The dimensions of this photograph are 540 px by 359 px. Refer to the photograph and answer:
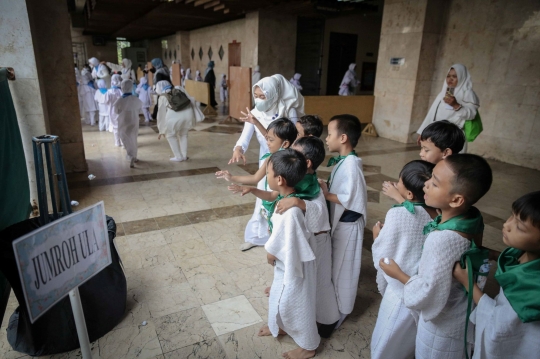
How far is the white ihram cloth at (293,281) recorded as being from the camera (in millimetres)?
1646

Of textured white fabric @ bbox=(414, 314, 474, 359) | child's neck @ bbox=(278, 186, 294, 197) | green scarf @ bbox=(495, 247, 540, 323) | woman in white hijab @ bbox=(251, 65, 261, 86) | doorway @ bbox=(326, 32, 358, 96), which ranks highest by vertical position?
doorway @ bbox=(326, 32, 358, 96)

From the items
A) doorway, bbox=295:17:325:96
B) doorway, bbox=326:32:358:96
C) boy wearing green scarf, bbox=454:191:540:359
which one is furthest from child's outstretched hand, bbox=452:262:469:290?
doorway, bbox=326:32:358:96

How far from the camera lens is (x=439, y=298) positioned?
4.42 ft

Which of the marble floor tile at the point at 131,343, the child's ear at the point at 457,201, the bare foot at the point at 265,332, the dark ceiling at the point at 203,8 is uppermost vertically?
the dark ceiling at the point at 203,8

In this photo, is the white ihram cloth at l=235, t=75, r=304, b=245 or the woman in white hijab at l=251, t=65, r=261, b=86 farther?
the woman in white hijab at l=251, t=65, r=261, b=86

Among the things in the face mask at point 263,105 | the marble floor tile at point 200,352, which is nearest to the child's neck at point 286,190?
the marble floor tile at point 200,352

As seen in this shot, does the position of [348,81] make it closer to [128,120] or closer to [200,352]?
[128,120]

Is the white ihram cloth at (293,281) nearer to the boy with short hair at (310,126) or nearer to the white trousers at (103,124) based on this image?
the boy with short hair at (310,126)

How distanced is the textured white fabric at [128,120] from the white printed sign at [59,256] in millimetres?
4469

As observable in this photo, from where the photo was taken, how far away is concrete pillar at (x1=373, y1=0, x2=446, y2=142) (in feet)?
23.8

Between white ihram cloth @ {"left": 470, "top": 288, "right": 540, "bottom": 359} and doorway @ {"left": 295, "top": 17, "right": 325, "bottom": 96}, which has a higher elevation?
doorway @ {"left": 295, "top": 17, "right": 325, "bottom": 96}

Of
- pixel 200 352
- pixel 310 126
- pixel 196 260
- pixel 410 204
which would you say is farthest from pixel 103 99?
pixel 410 204

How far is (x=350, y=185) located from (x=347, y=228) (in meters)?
0.30

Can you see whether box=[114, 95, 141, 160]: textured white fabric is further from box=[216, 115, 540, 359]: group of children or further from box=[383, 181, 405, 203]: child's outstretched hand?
box=[383, 181, 405, 203]: child's outstretched hand
